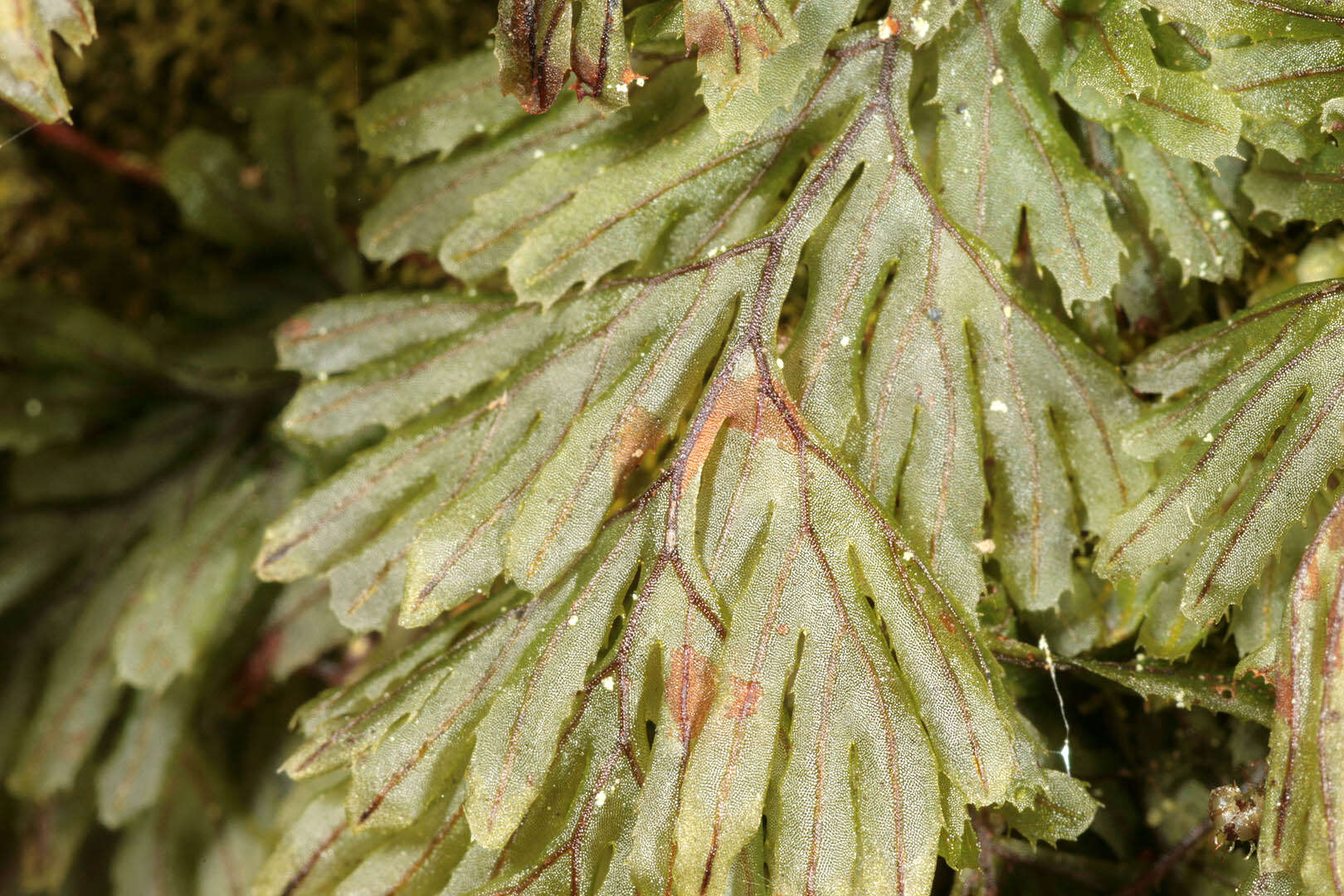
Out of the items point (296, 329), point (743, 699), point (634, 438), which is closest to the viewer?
point (743, 699)

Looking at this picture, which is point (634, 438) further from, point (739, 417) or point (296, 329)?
point (296, 329)

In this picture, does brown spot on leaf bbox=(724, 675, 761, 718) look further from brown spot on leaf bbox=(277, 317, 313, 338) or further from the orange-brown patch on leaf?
brown spot on leaf bbox=(277, 317, 313, 338)

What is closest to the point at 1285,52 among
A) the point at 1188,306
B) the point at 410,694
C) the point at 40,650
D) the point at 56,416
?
the point at 1188,306

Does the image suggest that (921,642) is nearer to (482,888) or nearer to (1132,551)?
(1132,551)

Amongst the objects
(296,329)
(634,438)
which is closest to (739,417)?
(634,438)

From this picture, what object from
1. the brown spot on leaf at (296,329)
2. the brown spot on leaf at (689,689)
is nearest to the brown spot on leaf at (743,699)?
the brown spot on leaf at (689,689)

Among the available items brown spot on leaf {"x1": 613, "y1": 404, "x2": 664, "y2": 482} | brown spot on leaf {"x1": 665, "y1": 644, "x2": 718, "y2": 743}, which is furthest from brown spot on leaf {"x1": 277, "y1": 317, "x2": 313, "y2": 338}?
brown spot on leaf {"x1": 665, "y1": 644, "x2": 718, "y2": 743}
